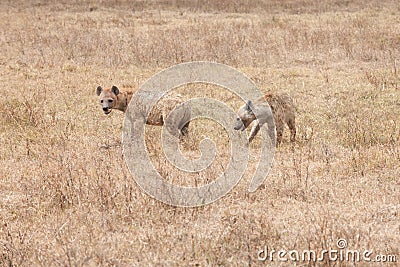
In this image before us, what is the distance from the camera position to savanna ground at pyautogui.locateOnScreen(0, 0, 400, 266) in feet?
17.6

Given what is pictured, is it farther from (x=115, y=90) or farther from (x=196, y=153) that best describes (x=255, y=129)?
(x=115, y=90)

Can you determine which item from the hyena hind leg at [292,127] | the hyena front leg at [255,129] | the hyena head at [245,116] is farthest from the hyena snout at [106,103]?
the hyena hind leg at [292,127]

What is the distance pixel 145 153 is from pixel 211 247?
10.1 feet

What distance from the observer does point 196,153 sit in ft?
27.7

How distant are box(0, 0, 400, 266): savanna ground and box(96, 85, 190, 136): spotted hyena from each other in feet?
0.91

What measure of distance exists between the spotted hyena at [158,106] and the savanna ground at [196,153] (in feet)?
0.91

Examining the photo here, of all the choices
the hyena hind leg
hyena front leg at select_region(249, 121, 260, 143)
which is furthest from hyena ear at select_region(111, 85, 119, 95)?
the hyena hind leg

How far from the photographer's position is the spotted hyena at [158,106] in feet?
29.2

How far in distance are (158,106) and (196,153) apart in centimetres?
110

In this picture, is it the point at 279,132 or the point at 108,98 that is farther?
the point at 108,98

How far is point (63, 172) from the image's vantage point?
711cm

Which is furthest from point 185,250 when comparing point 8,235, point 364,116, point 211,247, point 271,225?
point 364,116

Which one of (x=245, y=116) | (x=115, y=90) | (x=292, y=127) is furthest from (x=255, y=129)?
(x=115, y=90)

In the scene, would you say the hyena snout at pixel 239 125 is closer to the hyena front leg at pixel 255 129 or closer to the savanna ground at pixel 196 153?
the hyena front leg at pixel 255 129
